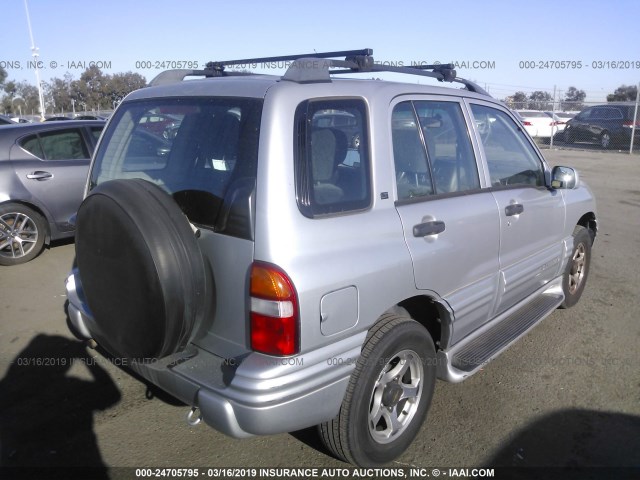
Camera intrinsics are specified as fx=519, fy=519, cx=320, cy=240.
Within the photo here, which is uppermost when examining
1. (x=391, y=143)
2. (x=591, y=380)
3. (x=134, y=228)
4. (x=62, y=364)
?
(x=391, y=143)

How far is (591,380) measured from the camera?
3.61 metres

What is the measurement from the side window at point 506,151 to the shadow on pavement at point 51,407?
2.95 meters

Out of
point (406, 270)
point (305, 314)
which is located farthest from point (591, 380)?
point (305, 314)

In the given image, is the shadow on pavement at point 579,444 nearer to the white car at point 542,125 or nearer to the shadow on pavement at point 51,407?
the shadow on pavement at point 51,407

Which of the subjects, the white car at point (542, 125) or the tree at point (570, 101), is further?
the white car at point (542, 125)

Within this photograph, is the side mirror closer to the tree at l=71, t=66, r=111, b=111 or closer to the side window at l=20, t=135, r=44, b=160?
the side window at l=20, t=135, r=44, b=160

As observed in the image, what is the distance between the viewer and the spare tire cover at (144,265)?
2.16 metres

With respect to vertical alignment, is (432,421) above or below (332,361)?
below

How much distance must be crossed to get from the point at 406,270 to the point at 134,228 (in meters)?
1.28

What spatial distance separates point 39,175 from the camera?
6.17 m

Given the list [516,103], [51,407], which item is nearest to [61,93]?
[516,103]

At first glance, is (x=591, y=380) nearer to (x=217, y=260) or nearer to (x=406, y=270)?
(x=406, y=270)

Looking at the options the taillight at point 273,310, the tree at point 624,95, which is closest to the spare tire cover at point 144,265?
the taillight at point 273,310

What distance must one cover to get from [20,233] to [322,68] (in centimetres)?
507
